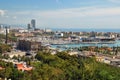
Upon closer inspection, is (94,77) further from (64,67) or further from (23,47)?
(23,47)

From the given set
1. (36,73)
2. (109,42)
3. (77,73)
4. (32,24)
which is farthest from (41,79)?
(32,24)

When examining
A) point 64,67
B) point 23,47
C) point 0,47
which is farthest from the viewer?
point 23,47

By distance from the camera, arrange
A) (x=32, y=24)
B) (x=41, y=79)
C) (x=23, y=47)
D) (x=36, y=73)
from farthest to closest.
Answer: (x=32, y=24), (x=23, y=47), (x=36, y=73), (x=41, y=79)

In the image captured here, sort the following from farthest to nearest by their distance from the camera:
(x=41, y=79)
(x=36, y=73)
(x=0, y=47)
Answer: (x=0, y=47)
(x=36, y=73)
(x=41, y=79)

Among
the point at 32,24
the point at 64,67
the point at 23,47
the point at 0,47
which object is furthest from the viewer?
the point at 32,24

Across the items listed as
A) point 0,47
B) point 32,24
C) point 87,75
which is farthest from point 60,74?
point 32,24

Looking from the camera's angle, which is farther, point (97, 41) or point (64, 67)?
point (97, 41)

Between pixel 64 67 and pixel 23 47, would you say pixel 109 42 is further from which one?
pixel 64 67

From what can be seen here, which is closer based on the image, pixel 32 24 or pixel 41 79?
pixel 41 79

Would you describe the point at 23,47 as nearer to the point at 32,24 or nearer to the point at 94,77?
the point at 94,77
